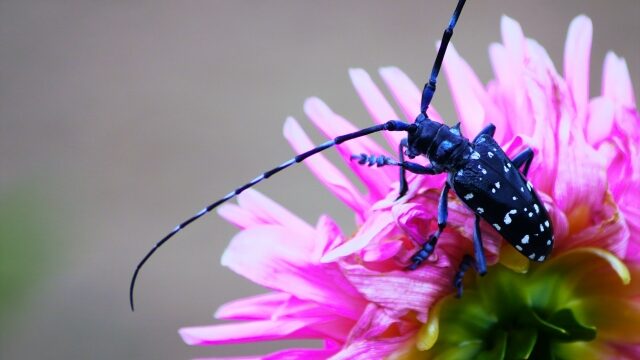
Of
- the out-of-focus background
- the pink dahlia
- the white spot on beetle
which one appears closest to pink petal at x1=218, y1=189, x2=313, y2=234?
the pink dahlia

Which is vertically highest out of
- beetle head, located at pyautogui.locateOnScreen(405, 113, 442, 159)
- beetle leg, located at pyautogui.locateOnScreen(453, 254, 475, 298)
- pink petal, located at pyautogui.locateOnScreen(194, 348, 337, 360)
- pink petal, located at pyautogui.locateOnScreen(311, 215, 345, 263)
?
beetle head, located at pyautogui.locateOnScreen(405, 113, 442, 159)

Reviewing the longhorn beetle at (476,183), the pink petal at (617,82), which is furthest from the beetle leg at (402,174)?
the pink petal at (617,82)

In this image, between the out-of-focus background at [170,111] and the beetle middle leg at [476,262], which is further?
the out-of-focus background at [170,111]

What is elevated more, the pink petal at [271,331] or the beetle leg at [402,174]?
the beetle leg at [402,174]

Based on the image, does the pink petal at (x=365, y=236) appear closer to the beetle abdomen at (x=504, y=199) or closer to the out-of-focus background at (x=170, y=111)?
the beetle abdomen at (x=504, y=199)

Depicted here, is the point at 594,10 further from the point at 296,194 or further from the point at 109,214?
the point at 109,214

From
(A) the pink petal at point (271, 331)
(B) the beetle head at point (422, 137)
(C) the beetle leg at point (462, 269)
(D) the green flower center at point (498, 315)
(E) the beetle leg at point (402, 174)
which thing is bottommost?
(D) the green flower center at point (498, 315)

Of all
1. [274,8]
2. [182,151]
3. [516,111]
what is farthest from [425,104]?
[274,8]

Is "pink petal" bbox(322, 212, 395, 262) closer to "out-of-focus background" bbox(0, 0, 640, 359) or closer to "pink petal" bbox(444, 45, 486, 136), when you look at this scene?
"pink petal" bbox(444, 45, 486, 136)
